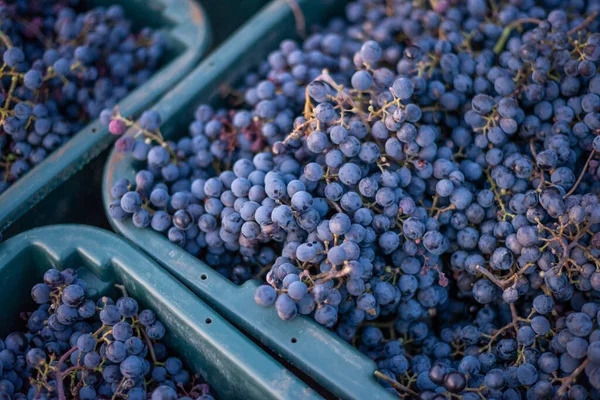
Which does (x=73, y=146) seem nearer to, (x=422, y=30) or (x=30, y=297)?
(x=30, y=297)

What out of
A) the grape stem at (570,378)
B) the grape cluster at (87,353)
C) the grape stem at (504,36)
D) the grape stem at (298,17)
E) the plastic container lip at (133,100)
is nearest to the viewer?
the grape stem at (570,378)

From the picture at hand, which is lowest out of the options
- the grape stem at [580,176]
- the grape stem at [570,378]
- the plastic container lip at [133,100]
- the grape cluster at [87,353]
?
the grape stem at [570,378]

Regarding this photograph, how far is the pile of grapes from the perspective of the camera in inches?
→ 52.7

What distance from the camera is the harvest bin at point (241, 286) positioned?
1.27 metres

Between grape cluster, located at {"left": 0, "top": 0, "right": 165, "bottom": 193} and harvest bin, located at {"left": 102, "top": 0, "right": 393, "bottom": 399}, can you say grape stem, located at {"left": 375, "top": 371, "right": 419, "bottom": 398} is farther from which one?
grape cluster, located at {"left": 0, "top": 0, "right": 165, "bottom": 193}

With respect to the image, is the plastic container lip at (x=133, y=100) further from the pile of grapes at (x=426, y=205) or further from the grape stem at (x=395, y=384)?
the grape stem at (x=395, y=384)

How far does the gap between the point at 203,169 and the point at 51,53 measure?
69cm

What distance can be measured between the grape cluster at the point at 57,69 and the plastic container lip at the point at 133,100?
0.08 metres

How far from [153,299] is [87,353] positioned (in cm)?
21

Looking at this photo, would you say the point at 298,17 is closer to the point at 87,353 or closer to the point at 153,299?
the point at 153,299

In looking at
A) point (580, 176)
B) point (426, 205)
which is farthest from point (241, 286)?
point (580, 176)

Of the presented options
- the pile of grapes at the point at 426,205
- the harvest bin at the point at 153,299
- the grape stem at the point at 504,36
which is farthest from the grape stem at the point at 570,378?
the grape stem at the point at 504,36

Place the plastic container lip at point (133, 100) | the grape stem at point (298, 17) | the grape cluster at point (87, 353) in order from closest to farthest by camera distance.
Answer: the grape cluster at point (87, 353) < the plastic container lip at point (133, 100) < the grape stem at point (298, 17)

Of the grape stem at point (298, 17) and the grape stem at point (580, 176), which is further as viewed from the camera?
the grape stem at point (298, 17)
